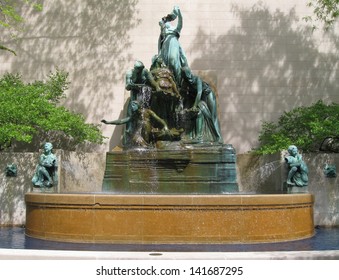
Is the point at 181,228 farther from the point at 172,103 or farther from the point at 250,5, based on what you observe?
the point at 250,5

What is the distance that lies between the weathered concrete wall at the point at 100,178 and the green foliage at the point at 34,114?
31.5 inches

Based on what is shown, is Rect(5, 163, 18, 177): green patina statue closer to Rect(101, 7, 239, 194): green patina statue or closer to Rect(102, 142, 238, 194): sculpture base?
Rect(101, 7, 239, 194): green patina statue

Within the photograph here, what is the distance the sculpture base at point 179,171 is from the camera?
423 inches

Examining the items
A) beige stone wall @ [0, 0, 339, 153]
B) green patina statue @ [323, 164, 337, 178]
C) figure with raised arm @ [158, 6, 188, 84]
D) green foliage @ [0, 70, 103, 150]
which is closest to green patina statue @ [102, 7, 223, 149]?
figure with raised arm @ [158, 6, 188, 84]

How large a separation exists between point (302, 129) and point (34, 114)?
899 cm

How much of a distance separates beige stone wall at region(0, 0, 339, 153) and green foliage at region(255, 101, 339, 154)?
0.88m

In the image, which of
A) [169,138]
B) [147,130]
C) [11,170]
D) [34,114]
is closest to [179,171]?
[169,138]

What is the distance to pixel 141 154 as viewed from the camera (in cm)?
1079

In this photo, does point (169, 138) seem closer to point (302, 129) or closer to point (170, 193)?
point (170, 193)

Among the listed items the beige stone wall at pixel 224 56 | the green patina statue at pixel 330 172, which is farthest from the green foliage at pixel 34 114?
the green patina statue at pixel 330 172

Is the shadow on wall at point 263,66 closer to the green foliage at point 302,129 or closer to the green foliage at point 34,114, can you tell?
the green foliage at point 302,129

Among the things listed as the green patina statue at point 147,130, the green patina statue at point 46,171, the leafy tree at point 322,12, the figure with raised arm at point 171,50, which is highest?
the leafy tree at point 322,12

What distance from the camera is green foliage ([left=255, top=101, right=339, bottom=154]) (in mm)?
13891

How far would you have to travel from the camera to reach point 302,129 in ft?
51.8
